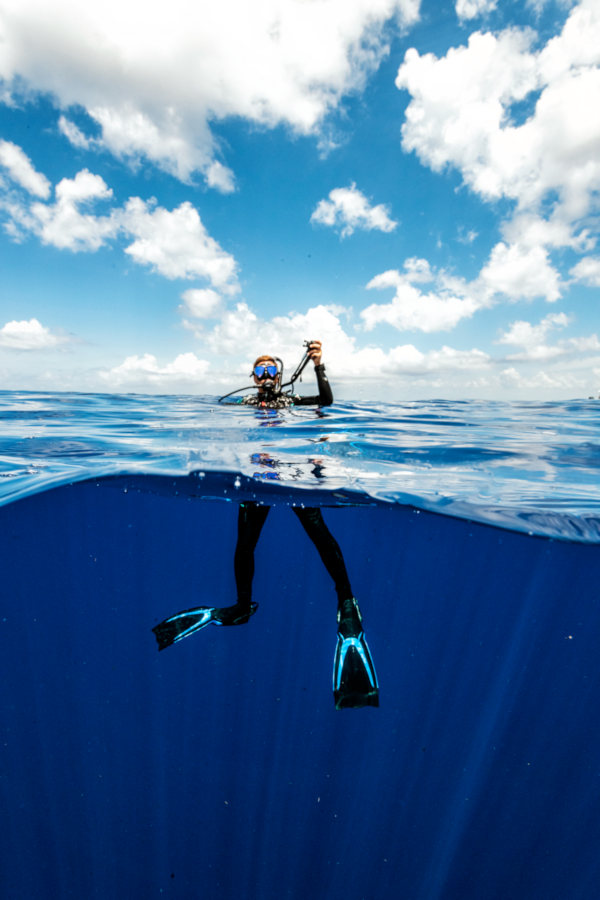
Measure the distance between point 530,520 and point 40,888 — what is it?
837 cm

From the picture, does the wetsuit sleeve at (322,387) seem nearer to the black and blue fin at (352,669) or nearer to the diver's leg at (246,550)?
the diver's leg at (246,550)

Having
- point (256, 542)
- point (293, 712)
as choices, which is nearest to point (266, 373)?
→ point (256, 542)

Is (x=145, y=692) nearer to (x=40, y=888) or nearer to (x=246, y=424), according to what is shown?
(x=40, y=888)

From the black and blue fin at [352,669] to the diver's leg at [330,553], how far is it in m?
0.27

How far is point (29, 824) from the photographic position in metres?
5.85

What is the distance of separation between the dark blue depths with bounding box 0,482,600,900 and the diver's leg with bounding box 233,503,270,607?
10.7 ft

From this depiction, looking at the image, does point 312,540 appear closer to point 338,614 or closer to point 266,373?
point 338,614

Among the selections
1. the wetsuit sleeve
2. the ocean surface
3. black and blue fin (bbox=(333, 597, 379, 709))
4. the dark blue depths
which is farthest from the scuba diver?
the wetsuit sleeve

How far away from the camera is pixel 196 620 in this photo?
17.9ft

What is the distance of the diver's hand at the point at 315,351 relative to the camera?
8.26m

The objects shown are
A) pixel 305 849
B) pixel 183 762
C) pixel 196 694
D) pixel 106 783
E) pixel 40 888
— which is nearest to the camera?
pixel 40 888

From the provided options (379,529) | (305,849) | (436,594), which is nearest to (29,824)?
(305,849)

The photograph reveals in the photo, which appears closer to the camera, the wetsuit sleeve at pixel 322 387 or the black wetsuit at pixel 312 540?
the black wetsuit at pixel 312 540

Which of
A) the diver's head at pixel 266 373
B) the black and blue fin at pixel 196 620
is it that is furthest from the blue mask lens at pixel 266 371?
the black and blue fin at pixel 196 620
